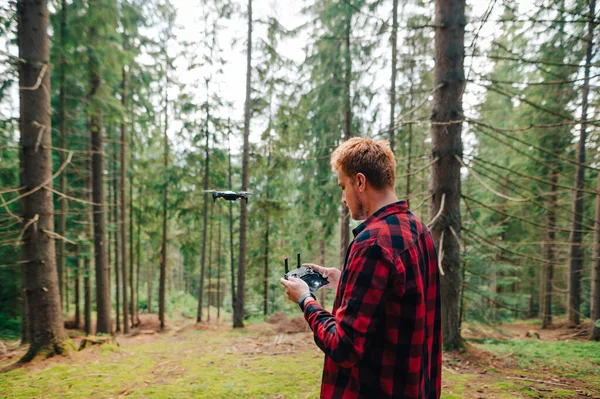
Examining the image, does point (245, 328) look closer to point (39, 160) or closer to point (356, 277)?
point (39, 160)

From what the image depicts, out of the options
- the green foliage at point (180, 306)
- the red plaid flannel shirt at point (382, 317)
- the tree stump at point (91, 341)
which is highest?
the red plaid flannel shirt at point (382, 317)

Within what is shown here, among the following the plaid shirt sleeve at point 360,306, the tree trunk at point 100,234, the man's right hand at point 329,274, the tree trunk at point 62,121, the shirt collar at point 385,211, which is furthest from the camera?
the tree trunk at point 100,234

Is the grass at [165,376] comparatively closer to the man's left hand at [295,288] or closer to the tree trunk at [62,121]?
the tree trunk at [62,121]

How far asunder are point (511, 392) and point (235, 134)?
12007 mm

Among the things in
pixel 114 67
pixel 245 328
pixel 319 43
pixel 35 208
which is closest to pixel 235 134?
pixel 319 43

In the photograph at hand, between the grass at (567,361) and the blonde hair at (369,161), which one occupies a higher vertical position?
the blonde hair at (369,161)

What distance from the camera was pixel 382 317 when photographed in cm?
158

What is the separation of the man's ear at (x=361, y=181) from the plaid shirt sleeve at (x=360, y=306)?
38 centimetres

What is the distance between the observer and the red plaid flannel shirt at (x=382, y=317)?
1.46 metres

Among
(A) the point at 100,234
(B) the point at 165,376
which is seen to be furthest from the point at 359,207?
(A) the point at 100,234

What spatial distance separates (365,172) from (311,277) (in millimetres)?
786

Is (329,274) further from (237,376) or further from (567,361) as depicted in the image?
(567,361)

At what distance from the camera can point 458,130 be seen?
519cm

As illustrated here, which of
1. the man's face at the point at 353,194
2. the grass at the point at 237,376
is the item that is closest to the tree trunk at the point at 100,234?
the grass at the point at 237,376
